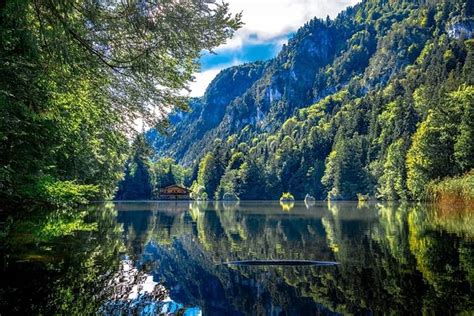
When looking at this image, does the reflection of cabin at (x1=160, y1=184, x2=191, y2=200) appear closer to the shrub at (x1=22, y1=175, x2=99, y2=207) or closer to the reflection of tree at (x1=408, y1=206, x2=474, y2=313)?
the shrub at (x1=22, y1=175, x2=99, y2=207)

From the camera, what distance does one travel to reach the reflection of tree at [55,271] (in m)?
7.77

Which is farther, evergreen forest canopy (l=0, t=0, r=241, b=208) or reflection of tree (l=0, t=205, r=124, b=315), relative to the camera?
evergreen forest canopy (l=0, t=0, r=241, b=208)

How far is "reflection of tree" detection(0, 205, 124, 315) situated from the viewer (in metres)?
7.77

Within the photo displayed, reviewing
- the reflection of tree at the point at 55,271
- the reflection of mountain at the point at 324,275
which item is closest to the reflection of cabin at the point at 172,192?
the reflection of mountain at the point at 324,275

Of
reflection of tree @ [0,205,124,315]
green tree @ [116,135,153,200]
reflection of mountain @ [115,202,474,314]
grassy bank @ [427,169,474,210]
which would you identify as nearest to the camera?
reflection of tree @ [0,205,124,315]

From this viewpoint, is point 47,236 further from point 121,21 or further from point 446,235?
point 446,235

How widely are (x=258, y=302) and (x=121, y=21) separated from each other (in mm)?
6338

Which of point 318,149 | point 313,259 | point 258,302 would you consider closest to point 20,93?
point 258,302

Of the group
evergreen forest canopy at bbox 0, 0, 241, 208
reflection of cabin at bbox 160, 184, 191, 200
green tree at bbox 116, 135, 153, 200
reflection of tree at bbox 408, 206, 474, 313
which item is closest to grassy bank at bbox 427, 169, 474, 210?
reflection of tree at bbox 408, 206, 474, 313

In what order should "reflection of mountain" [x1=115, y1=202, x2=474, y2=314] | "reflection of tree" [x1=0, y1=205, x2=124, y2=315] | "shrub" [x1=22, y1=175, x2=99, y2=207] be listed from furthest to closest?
1. "shrub" [x1=22, y1=175, x2=99, y2=207]
2. "reflection of mountain" [x1=115, y1=202, x2=474, y2=314]
3. "reflection of tree" [x1=0, y1=205, x2=124, y2=315]

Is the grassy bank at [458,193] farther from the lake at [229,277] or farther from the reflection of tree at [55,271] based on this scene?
the reflection of tree at [55,271]

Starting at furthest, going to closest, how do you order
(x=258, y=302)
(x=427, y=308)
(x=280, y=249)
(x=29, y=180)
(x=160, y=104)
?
(x=29, y=180) < (x=280, y=249) < (x=160, y=104) < (x=258, y=302) < (x=427, y=308)

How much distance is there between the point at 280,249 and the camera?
55.1 feet

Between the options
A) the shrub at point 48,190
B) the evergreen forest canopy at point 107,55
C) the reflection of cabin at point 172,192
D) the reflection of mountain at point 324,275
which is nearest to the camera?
the reflection of mountain at point 324,275
